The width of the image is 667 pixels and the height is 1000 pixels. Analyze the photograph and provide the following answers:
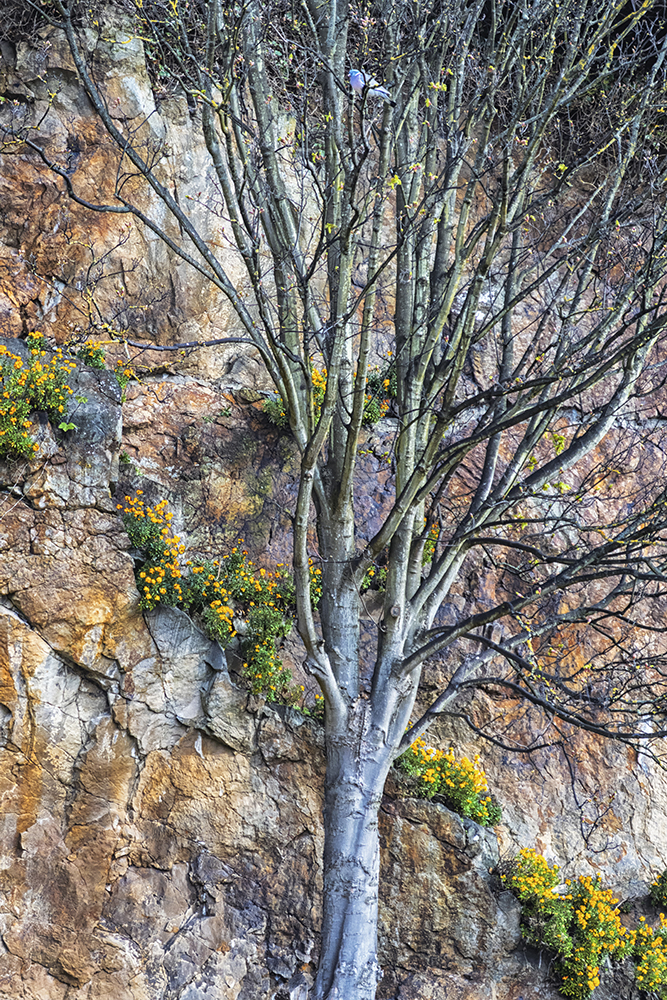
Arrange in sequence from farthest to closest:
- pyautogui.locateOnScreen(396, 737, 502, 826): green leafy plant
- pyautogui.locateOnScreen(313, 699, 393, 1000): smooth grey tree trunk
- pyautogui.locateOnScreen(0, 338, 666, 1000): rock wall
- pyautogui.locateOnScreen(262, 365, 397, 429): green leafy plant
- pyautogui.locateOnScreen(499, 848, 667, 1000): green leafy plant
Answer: pyautogui.locateOnScreen(262, 365, 397, 429): green leafy plant
pyautogui.locateOnScreen(396, 737, 502, 826): green leafy plant
pyautogui.locateOnScreen(499, 848, 667, 1000): green leafy plant
pyautogui.locateOnScreen(0, 338, 666, 1000): rock wall
pyautogui.locateOnScreen(313, 699, 393, 1000): smooth grey tree trunk

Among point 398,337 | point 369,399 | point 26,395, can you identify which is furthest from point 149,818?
point 369,399

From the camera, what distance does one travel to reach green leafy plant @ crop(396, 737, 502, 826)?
694cm

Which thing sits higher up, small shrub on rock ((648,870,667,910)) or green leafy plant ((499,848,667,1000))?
small shrub on rock ((648,870,667,910))

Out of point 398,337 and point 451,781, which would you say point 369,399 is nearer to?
point 398,337

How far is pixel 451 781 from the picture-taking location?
7.08 meters

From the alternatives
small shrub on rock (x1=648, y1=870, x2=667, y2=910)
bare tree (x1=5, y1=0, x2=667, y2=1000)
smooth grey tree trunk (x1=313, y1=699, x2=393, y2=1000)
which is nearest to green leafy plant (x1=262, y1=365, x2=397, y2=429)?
bare tree (x1=5, y1=0, x2=667, y2=1000)

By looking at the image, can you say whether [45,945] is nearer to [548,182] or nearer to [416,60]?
[416,60]

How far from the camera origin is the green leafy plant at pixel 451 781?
6.94m

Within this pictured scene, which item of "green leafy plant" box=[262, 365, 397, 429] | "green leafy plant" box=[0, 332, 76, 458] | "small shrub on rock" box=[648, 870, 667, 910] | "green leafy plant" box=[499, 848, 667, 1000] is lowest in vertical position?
"green leafy plant" box=[499, 848, 667, 1000]

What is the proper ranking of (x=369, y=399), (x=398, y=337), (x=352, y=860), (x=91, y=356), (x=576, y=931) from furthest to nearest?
(x=369, y=399) → (x=91, y=356) → (x=576, y=931) → (x=398, y=337) → (x=352, y=860)

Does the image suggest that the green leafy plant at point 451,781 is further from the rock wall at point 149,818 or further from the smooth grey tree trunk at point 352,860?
the smooth grey tree trunk at point 352,860

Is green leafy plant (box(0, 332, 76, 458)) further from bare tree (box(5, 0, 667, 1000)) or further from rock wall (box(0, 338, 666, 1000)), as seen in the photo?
bare tree (box(5, 0, 667, 1000))

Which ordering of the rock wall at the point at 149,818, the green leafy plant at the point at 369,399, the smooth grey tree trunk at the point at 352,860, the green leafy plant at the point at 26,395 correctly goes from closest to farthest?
the smooth grey tree trunk at the point at 352,860 → the rock wall at the point at 149,818 → the green leafy plant at the point at 26,395 → the green leafy plant at the point at 369,399

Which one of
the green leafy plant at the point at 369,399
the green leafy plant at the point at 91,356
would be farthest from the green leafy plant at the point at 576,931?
the green leafy plant at the point at 91,356
